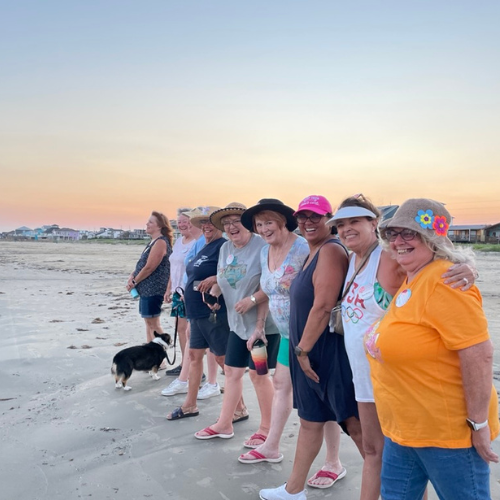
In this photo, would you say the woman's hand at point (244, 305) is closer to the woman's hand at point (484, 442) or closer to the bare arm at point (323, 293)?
the bare arm at point (323, 293)

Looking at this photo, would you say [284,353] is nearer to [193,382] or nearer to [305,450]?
[305,450]

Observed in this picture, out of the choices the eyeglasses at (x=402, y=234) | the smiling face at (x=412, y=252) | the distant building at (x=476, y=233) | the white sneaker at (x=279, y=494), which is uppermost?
the eyeglasses at (x=402, y=234)

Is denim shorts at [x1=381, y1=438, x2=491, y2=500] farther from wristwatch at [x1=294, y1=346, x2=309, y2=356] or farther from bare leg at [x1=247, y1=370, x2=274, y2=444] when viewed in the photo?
bare leg at [x1=247, y1=370, x2=274, y2=444]

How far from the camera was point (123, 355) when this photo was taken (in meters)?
5.52

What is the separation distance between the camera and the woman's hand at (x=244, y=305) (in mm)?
3928

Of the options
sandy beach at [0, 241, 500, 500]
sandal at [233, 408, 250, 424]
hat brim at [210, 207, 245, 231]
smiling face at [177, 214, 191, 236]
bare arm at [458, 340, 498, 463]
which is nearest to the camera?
bare arm at [458, 340, 498, 463]

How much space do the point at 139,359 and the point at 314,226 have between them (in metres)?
3.50

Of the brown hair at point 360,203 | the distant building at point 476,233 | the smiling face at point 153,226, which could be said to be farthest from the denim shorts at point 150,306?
the distant building at point 476,233

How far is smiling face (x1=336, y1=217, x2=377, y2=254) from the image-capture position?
2.72 metres

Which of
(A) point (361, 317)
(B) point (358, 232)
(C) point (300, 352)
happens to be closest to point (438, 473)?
(A) point (361, 317)

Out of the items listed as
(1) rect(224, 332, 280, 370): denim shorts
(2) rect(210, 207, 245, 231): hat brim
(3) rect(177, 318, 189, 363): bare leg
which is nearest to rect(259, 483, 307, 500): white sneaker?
(1) rect(224, 332, 280, 370): denim shorts

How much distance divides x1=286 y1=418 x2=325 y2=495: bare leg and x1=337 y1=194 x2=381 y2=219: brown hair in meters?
1.44

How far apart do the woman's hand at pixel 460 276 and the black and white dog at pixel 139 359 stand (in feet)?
14.4

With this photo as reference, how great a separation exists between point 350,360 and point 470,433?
0.80 metres
